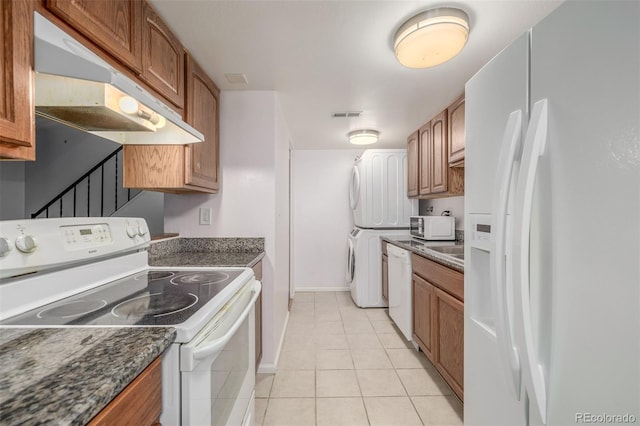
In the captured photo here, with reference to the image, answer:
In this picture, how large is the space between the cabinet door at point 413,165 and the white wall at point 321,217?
1.02 metres

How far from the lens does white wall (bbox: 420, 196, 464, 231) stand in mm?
3018

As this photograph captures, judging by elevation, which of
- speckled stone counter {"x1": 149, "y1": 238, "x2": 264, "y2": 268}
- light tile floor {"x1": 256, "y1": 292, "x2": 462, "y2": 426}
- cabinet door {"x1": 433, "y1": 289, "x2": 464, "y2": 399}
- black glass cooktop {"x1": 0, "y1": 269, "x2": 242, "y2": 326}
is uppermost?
speckled stone counter {"x1": 149, "y1": 238, "x2": 264, "y2": 268}

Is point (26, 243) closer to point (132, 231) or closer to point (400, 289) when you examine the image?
point (132, 231)

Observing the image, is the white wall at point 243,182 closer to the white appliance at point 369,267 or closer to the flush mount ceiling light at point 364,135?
the flush mount ceiling light at point 364,135

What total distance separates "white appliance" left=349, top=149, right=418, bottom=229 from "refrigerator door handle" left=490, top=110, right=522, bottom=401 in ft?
8.75

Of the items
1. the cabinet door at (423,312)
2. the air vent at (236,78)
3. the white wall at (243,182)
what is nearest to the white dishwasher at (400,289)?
the cabinet door at (423,312)

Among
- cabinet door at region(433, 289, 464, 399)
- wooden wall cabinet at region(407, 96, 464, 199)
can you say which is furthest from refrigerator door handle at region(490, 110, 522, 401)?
wooden wall cabinet at region(407, 96, 464, 199)

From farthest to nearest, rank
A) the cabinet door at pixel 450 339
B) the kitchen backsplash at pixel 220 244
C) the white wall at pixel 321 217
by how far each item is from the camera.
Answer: the white wall at pixel 321 217
the kitchen backsplash at pixel 220 244
the cabinet door at pixel 450 339

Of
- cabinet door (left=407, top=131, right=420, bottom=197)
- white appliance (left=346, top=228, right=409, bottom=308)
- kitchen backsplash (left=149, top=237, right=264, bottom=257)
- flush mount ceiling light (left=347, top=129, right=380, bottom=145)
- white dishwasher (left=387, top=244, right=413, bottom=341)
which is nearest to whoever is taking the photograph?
kitchen backsplash (left=149, top=237, right=264, bottom=257)

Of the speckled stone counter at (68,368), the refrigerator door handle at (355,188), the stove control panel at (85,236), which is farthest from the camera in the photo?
the refrigerator door handle at (355,188)

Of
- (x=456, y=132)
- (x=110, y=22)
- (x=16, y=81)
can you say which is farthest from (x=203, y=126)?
(x=456, y=132)

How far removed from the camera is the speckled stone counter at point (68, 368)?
415mm

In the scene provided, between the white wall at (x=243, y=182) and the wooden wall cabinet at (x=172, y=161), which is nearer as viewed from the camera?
the wooden wall cabinet at (x=172, y=161)

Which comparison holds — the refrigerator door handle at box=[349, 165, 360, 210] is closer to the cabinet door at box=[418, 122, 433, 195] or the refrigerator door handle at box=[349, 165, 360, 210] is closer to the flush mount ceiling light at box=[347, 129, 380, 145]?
the flush mount ceiling light at box=[347, 129, 380, 145]
